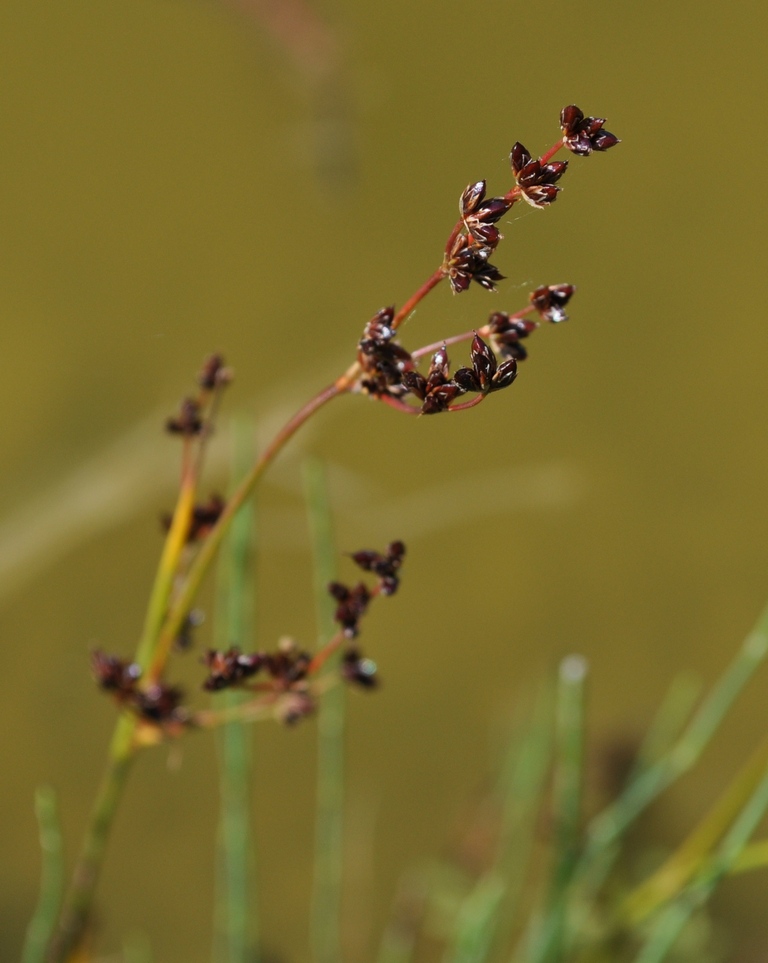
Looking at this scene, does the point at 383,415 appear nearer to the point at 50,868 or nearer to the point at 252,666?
the point at 50,868

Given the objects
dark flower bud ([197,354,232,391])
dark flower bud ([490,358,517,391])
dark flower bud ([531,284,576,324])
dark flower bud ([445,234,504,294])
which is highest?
dark flower bud ([197,354,232,391])

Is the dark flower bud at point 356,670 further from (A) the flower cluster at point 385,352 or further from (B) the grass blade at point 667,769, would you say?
(B) the grass blade at point 667,769

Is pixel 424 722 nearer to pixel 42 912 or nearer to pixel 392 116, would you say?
pixel 42 912

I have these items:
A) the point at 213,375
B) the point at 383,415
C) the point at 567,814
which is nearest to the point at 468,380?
the point at 213,375

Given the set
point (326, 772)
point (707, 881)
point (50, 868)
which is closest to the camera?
point (707, 881)

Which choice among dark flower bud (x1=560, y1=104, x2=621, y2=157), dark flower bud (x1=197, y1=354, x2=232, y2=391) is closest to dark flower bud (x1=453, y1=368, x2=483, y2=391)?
dark flower bud (x1=560, y1=104, x2=621, y2=157)

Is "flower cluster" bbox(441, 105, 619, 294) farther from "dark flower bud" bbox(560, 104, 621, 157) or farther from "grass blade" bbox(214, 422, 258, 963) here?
"grass blade" bbox(214, 422, 258, 963)

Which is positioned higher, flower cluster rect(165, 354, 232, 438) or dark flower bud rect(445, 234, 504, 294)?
flower cluster rect(165, 354, 232, 438)
